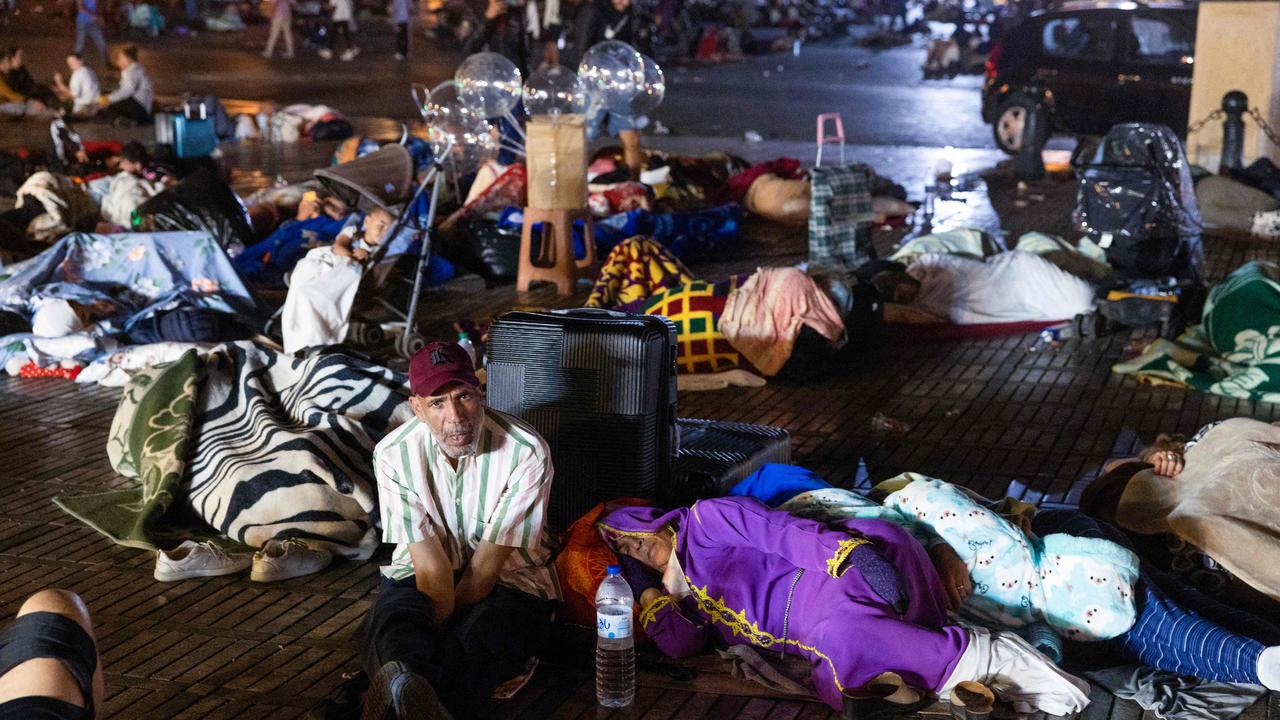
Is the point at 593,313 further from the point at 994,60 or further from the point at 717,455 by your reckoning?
the point at 994,60

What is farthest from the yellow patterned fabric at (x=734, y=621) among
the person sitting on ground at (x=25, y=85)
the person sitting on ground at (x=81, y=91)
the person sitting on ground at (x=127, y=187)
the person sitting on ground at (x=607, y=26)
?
the person sitting on ground at (x=25, y=85)

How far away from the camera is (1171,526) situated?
4.41m

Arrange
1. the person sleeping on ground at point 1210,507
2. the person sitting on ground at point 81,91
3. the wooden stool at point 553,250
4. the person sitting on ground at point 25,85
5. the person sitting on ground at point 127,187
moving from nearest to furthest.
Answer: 1. the person sleeping on ground at point 1210,507
2. the wooden stool at point 553,250
3. the person sitting on ground at point 127,187
4. the person sitting on ground at point 81,91
5. the person sitting on ground at point 25,85

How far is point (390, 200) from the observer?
7.71 m

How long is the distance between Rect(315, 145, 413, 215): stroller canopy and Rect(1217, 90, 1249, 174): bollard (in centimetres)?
701

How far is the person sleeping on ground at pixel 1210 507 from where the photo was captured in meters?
4.23

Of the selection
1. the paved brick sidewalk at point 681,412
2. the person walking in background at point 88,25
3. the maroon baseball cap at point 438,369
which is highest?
Result: the person walking in background at point 88,25

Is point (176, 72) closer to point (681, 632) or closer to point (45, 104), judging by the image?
point (45, 104)

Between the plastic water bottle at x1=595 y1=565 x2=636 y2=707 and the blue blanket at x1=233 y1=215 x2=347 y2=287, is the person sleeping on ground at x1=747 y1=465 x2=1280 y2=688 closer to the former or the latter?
the plastic water bottle at x1=595 y1=565 x2=636 y2=707

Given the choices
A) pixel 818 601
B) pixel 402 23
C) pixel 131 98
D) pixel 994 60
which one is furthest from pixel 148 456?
pixel 402 23

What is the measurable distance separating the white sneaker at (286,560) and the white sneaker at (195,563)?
0.24 feet

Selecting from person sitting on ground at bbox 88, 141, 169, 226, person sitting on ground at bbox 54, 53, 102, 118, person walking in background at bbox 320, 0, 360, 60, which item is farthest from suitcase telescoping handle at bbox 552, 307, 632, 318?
person walking in background at bbox 320, 0, 360, 60

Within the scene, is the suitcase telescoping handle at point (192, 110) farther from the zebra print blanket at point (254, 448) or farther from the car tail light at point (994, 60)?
the car tail light at point (994, 60)

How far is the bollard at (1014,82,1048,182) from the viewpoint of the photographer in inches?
493
